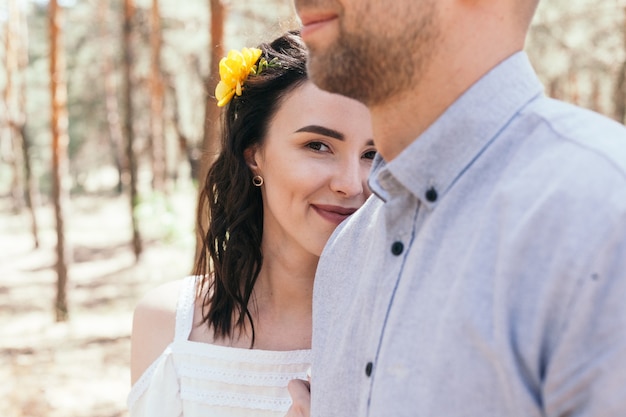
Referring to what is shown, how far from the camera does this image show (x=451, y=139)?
4.04 ft

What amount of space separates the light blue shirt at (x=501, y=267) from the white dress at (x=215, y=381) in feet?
4.06

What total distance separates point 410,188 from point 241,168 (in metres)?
1.56

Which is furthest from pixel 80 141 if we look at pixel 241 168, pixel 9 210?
pixel 241 168

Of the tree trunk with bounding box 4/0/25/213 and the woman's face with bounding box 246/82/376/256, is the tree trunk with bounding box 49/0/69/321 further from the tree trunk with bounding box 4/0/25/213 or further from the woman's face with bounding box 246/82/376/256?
the woman's face with bounding box 246/82/376/256

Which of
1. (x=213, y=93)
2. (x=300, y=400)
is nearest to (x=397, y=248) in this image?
(x=300, y=400)

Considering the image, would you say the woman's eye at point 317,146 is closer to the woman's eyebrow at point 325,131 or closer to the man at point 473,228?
the woman's eyebrow at point 325,131

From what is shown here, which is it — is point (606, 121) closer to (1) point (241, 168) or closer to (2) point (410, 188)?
(2) point (410, 188)

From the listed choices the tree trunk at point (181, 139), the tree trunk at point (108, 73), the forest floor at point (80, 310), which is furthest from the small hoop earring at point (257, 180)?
the tree trunk at point (181, 139)

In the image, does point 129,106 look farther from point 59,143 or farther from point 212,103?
point 212,103

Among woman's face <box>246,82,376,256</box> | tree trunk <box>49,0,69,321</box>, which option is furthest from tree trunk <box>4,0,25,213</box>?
woman's face <box>246,82,376,256</box>

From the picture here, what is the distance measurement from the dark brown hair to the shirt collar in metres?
1.41

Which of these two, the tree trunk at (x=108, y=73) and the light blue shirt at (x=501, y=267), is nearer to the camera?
the light blue shirt at (x=501, y=267)

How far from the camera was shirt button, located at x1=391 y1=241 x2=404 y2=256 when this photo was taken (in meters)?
1.29

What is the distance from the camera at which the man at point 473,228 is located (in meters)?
0.96
